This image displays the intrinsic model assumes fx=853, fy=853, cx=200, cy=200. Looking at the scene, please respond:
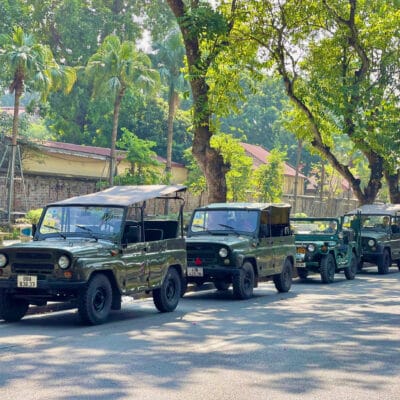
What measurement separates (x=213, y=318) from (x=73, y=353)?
14.6ft

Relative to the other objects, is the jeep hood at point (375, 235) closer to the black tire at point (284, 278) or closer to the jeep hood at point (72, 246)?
the black tire at point (284, 278)

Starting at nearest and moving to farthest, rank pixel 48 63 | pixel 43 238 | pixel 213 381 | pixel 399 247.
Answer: pixel 213 381, pixel 43 238, pixel 399 247, pixel 48 63

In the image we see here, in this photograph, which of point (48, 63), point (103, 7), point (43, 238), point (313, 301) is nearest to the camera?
point (43, 238)

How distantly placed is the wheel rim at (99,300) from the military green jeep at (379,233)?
1455 cm

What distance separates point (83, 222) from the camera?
13828mm

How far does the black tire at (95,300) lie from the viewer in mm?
12500

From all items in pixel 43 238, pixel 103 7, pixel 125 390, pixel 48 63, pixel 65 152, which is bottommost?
pixel 125 390

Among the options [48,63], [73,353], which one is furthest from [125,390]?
[48,63]

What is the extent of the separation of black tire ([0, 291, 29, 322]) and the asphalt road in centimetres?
26

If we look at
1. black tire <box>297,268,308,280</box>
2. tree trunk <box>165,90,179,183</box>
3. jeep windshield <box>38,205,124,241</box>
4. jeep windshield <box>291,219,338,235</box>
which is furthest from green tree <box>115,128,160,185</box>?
jeep windshield <box>38,205,124,241</box>

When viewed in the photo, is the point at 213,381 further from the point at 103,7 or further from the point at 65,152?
the point at 103,7

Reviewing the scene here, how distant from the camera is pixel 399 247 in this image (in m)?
29.0

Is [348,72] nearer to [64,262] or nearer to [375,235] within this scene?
[375,235]

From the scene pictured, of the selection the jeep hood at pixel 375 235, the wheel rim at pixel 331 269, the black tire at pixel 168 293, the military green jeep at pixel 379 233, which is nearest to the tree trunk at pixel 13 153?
the military green jeep at pixel 379 233
